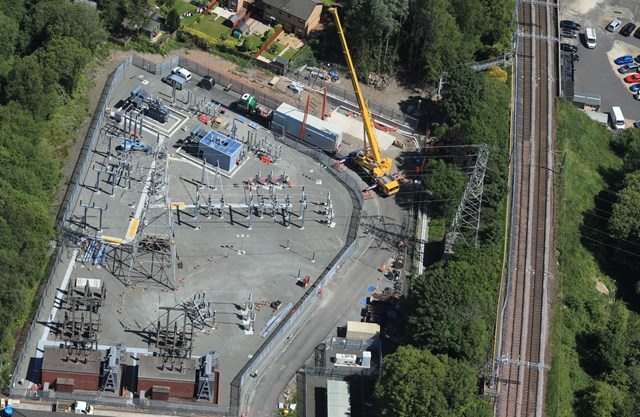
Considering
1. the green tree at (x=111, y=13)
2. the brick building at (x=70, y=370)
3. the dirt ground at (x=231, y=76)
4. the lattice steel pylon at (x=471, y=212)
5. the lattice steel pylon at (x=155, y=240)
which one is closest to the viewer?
the brick building at (x=70, y=370)

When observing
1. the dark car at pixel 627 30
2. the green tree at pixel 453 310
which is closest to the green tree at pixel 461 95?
the green tree at pixel 453 310

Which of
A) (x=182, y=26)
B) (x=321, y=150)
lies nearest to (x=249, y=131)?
(x=321, y=150)

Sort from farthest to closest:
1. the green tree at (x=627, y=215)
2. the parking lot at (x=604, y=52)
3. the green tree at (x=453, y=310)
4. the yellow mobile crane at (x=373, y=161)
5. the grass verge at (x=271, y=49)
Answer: the parking lot at (x=604, y=52) → the grass verge at (x=271, y=49) → the yellow mobile crane at (x=373, y=161) → the green tree at (x=627, y=215) → the green tree at (x=453, y=310)

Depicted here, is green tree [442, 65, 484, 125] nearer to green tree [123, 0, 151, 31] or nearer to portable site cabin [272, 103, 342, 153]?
portable site cabin [272, 103, 342, 153]

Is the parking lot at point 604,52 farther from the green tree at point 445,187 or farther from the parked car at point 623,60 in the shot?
the green tree at point 445,187

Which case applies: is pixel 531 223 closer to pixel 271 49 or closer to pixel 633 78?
pixel 633 78

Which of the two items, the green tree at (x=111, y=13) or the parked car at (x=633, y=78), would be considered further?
the parked car at (x=633, y=78)

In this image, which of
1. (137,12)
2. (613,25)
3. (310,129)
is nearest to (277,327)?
(310,129)
